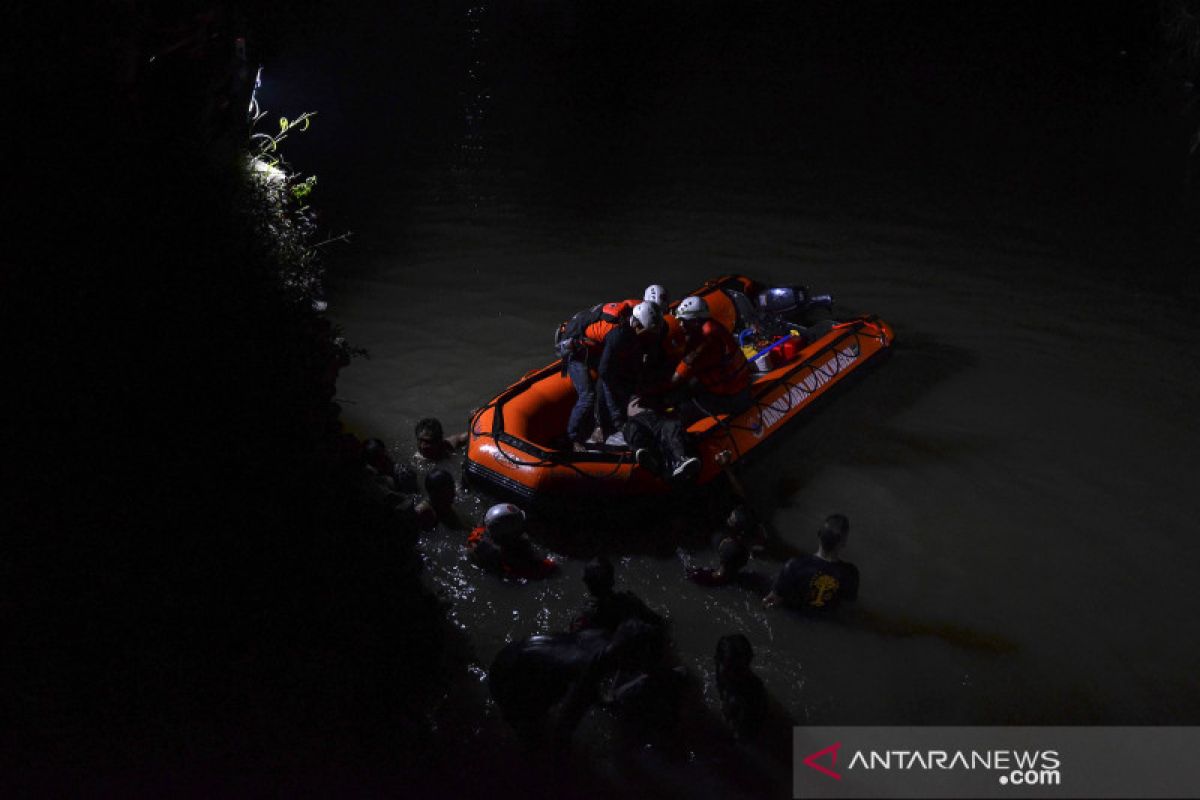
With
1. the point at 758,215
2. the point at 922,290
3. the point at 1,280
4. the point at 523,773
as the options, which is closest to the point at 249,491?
the point at 1,280

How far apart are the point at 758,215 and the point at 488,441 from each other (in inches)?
305

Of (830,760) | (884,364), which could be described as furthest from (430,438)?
(884,364)

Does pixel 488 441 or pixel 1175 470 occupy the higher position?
pixel 1175 470

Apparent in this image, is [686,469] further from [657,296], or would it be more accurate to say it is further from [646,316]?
[657,296]

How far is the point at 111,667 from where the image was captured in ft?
14.1

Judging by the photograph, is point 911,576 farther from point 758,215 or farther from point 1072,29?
point 1072,29

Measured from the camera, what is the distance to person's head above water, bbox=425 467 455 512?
671 centimetres

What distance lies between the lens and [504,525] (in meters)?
6.14

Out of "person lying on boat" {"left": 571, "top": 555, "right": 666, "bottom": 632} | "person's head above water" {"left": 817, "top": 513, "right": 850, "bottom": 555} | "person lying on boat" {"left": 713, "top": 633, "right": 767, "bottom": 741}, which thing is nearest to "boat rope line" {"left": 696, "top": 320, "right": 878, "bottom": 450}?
"person's head above water" {"left": 817, "top": 513, "right": 850, "bottom": 555}

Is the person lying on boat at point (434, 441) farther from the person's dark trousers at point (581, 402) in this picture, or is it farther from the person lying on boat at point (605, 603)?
the person lying on boat at point (605, 603)

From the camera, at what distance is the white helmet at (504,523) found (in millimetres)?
6141

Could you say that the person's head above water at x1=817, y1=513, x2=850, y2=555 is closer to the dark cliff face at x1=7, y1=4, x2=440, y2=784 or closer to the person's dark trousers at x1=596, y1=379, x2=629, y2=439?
the person's dark trousers at x1=596, y1=379, x2=629, y2=439

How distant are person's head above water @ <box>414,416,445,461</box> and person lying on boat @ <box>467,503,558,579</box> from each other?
127 cm

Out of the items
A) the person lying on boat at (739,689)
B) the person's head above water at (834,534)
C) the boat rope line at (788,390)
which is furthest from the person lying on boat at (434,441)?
the person lying on boat at (739,689)
